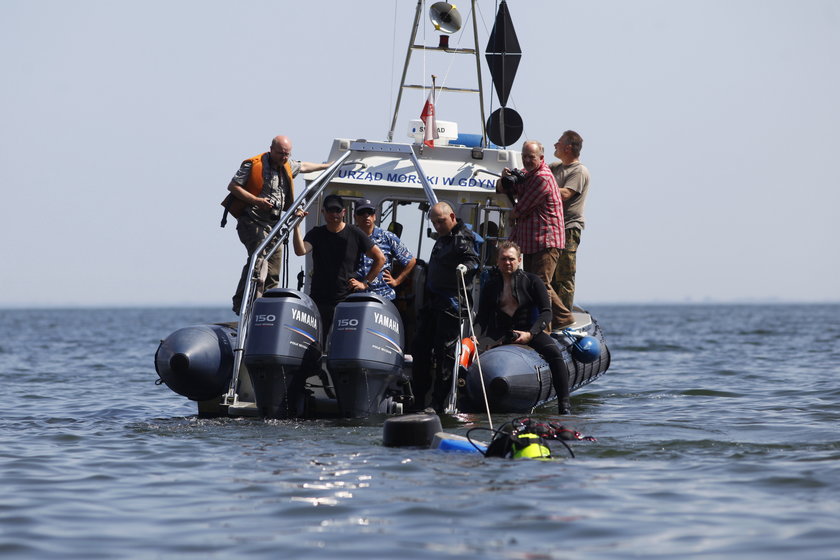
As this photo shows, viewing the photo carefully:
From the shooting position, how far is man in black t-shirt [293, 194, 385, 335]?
9.36 metres

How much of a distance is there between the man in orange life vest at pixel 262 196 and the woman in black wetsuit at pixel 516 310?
208 centimetres

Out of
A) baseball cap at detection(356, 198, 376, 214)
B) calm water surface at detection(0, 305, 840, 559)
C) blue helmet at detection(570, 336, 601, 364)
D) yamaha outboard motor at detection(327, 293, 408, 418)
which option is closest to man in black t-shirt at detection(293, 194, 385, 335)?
baseball cap at detection(356, 198, 376, 214)

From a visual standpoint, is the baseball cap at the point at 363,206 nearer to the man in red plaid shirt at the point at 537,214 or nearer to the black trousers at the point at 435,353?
the black trousers at the point at 435,353

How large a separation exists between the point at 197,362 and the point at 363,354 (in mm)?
1592

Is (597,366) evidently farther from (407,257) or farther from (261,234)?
(261,234)

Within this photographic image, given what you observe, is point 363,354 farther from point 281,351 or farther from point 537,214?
point 537,214

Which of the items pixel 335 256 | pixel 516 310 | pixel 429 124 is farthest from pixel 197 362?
pixel 429 124

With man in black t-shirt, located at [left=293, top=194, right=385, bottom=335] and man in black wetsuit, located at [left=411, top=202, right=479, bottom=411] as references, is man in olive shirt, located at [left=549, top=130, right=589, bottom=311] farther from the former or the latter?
man in black t-shirt, located at [left=293, top=194, right=385, bottom=335]

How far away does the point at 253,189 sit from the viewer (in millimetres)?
10219

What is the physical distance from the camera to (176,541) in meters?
5.38

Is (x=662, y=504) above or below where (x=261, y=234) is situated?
below

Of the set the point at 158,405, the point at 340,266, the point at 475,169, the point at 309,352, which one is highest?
the point at 475,169

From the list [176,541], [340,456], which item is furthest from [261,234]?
[176,541]

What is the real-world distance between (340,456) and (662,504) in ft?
7.91
